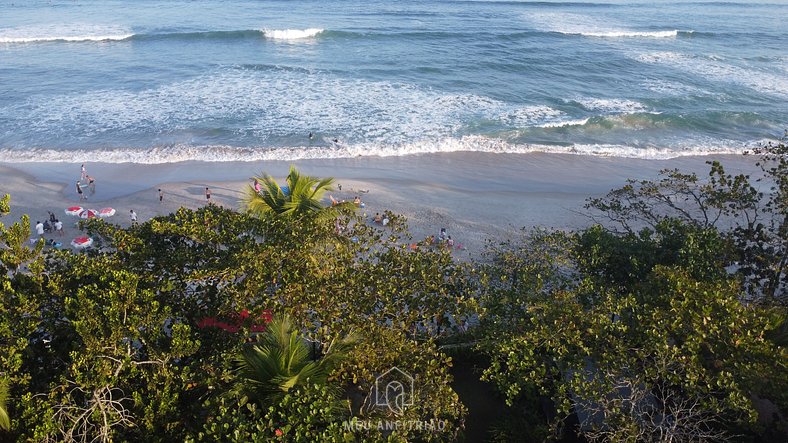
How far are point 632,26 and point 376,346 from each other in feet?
199

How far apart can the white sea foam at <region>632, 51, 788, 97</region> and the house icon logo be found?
37547 millimetres

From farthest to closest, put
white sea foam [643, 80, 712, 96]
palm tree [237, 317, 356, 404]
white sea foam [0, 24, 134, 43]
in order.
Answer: white sea foam [0, 24, 134, 43] → white sea foam [643, 80, 712, 96] → palm tree [237, 317, 356, 404]

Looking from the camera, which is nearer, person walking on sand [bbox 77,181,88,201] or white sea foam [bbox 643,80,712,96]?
person walking on sand [bbox 77,181,88,201]

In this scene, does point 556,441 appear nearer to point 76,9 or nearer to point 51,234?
point 51,234

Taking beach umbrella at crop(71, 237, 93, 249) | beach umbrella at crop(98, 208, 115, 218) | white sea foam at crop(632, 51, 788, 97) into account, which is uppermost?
white sea foam at crop(632, 51, 788, 97)

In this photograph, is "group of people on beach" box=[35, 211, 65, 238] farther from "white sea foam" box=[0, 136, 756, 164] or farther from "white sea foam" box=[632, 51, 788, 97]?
"white sea foam" box=[632, 51, 788, 97]

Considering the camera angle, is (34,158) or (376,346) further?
(34,158)

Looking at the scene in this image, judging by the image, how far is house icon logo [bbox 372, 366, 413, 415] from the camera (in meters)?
7.92

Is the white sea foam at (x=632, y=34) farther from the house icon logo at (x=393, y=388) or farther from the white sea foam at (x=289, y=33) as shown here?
the house icon logo at (x=393, y=388)

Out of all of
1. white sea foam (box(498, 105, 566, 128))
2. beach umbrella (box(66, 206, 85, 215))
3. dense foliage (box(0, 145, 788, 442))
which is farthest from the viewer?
white sea foam (box(498, 105, 566, 128))

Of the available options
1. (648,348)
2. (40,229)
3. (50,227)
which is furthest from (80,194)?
(648,348)

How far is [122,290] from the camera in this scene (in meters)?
7.16

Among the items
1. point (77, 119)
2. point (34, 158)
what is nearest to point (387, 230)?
point (34, 158)

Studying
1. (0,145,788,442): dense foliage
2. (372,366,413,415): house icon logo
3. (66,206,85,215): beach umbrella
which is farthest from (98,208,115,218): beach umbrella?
(372,366,413,415): house icon logo
